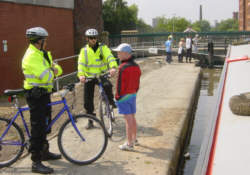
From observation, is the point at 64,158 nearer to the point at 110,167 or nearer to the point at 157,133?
the point at 110,167

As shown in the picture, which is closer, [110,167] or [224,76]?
[110,167]

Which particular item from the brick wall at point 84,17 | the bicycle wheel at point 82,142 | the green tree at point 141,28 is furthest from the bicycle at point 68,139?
the green tree at point 141,28

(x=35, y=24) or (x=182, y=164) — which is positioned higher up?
(x=35, y=24)

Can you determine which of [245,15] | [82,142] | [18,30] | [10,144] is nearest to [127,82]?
[82,142]

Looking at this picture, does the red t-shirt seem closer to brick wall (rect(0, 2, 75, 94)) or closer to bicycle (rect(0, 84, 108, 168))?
→ bicycle (rect(0, 84, 108, 168))

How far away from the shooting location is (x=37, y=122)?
4488 mm

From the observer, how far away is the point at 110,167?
4715 mm

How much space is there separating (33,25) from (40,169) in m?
11.4

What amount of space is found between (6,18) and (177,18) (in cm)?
13039

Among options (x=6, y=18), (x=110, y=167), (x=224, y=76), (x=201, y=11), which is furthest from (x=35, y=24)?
(x=201, y=11)

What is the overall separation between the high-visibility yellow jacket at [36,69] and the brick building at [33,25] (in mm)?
8818

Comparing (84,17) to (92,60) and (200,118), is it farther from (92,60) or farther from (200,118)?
(92,60)

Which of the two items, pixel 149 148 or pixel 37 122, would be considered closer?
pixel 37 122

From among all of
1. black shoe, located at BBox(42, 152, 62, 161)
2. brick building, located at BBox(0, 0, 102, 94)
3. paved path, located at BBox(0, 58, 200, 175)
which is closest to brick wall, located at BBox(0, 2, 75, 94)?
brick building, located at BBox(0, 0, 102, 94)
